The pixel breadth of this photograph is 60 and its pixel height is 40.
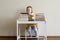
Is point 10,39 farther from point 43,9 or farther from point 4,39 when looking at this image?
point 43,9

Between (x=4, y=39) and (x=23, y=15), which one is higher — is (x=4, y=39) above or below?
below

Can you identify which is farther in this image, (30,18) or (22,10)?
(22,10)

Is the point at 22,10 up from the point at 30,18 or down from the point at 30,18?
up

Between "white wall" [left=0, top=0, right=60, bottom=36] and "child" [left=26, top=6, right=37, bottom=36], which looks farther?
"white wall" [left=0, top=0, right=60, bottom=36]

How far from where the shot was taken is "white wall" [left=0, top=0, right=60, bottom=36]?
2.52 meters

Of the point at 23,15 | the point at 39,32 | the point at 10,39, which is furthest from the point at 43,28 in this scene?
the point at 10,39

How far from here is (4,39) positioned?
253 centimetres

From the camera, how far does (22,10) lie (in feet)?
8.27

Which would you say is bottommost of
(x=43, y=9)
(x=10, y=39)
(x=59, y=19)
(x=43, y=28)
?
(x=10, y=39)

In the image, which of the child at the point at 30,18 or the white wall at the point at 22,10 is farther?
the white wall at the point at 22,10

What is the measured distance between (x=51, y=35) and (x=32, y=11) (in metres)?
0.55

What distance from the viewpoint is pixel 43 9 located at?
8.25 feet

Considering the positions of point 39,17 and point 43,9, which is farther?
point 43,9

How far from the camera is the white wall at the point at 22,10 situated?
8.25 ft
